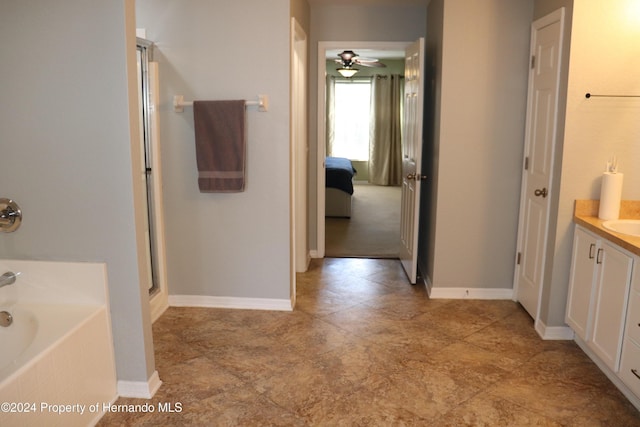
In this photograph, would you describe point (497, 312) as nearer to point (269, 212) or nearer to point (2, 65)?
point (269, 212)

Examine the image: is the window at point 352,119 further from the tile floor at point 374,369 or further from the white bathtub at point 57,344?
the white bathtub at point 57,344

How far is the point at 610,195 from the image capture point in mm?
2992

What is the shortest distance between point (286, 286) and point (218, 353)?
81 cm

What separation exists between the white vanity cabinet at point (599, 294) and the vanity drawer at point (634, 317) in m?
0.04

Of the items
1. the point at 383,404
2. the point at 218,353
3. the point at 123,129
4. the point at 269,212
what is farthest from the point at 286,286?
the point at 123,129

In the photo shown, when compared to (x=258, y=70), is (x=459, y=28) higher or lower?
higher

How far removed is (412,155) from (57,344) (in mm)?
3005

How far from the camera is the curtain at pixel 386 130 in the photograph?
10.2 meters

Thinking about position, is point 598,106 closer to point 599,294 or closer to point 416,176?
point 599,294

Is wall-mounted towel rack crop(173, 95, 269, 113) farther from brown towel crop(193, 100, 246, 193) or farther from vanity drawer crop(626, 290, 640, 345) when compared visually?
vanity drawer crop(626, 290, 640, 345)

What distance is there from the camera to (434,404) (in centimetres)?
259

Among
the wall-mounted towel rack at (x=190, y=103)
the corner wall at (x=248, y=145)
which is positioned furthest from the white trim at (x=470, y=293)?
the wall-mounted towel rack at (x=190, y=103)

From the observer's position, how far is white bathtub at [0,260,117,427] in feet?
6.66

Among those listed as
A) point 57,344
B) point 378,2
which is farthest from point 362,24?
point 57,344
